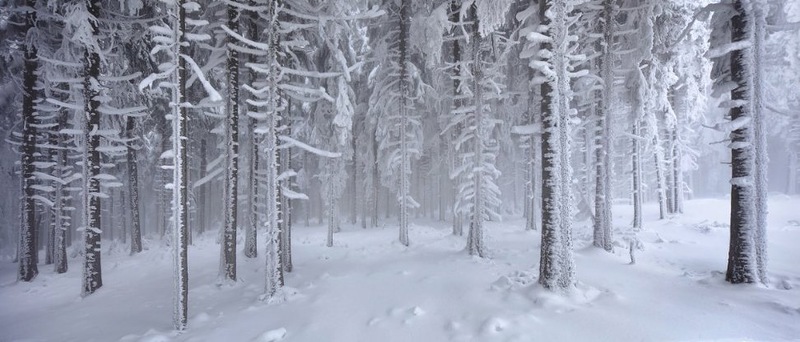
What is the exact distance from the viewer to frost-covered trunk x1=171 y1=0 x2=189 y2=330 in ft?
23.3

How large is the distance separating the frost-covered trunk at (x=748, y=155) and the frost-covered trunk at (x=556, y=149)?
412cm

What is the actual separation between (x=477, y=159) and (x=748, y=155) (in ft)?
22.4

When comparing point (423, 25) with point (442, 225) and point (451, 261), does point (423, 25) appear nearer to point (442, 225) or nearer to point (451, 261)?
point (451, 261)

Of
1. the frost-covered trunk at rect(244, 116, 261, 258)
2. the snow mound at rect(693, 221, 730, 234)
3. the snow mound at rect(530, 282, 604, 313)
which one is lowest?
the snow mound at rect(693, 221, 730, 234)

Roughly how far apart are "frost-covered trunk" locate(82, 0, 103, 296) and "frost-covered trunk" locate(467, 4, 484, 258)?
11.6m

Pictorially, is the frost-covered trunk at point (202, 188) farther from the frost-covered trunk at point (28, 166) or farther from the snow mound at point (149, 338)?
the snow mound at point (149, 338)

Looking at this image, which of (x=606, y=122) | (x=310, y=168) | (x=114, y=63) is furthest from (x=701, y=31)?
(x=310, y=168)

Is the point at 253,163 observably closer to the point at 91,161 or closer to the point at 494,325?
the point at 91,161

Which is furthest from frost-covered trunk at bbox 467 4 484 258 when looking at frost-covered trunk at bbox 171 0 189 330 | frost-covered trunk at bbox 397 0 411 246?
frost-covered trunk at bbox 171 0 189 330

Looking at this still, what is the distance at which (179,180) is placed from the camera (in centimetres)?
717

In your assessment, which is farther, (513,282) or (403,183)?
(403,183)

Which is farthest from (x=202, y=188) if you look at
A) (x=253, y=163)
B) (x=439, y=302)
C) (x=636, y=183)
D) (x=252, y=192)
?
(x=636, y=183)

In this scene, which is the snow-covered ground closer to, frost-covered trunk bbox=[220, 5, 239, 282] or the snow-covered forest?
the snow-covered forest

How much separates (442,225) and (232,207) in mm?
19608
